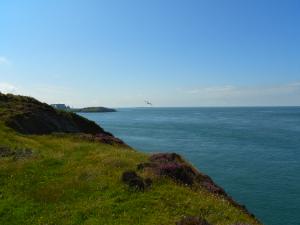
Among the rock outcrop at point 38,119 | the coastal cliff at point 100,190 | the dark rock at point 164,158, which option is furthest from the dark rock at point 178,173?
the rock outcrop at point 38,119

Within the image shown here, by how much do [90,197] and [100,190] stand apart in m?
1.31

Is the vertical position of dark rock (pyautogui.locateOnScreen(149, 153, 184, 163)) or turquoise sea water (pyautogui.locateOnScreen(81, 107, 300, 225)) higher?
dark rock (pyautogui.locateOnScreen(149, 153, 184, 163))

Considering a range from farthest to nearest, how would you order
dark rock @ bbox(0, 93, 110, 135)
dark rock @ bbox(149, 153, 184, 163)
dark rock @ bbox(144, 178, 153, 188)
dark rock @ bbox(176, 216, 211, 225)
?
dark rock @ bbox(0, 93, 110, 135)
dark rock @ bbox(149, 153, 184, 163)
dark rock @ bbox(144, 178, 153, 188)
dark rock @ bbox(176, 216, 211, 225)

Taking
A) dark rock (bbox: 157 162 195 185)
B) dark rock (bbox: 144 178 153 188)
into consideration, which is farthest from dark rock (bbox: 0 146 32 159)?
dark rock (bbox: 144 178 153 188)

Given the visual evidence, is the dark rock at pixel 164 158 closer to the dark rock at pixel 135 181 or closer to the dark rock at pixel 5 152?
the dark rock at pixel 135 181

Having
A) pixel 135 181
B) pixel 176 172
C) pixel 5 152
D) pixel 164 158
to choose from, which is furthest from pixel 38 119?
pixel 135 181

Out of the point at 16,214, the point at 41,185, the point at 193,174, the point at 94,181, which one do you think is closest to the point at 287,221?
the point at 193,174

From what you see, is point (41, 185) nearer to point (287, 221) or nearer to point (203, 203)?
point (203, 203)

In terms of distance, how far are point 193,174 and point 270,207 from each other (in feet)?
64.2

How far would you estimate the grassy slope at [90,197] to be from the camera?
2127 centimetres

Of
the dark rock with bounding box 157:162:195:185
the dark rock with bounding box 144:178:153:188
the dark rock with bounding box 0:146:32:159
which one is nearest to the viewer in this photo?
the dark rock with bounding box 144:178:153:188

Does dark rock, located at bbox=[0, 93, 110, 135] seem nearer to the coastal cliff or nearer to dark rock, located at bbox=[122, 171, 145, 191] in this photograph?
the coastal cliff

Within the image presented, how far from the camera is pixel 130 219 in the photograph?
20.6m

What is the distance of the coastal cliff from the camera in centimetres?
2133
